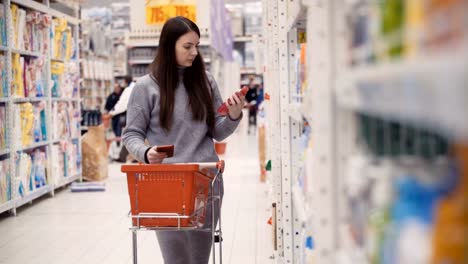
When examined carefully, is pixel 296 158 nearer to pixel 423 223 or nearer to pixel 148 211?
pixel 148 211

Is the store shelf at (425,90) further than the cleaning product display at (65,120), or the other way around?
the cleaning product display at (65,120)

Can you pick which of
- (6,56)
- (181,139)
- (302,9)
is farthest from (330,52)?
(6,56)

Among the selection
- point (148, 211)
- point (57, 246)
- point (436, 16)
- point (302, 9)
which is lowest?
point (57, 246)

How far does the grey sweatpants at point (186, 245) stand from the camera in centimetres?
298

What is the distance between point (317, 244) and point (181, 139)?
5.28ft

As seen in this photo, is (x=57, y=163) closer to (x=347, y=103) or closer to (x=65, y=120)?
(x=65, y=120)

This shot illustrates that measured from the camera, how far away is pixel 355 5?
120 centimetres

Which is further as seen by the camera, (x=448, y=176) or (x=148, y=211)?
(x=148, y=211)

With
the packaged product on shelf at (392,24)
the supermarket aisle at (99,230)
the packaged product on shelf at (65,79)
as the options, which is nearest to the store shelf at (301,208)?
the packaged product on shelf at (392,24)

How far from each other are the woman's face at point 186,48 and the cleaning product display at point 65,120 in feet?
17.0

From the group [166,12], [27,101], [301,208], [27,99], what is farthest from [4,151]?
[301,208]

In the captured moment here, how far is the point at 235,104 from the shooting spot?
2.95 metres

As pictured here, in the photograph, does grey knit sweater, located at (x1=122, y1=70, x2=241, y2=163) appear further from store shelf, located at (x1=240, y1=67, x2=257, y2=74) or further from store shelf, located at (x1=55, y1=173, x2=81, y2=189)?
store shelf, located at (x1=240, y1=67, x2=257, y2=74)

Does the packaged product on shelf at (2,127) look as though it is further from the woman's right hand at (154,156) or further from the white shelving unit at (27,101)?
the woman's right hand at (154,156)
